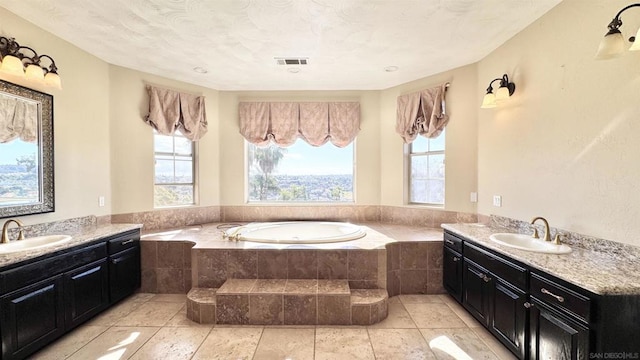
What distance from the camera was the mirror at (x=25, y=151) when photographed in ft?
6.86

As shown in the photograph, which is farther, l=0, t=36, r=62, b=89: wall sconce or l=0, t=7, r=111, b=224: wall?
l=0, t=7, r=111, b=224: wall

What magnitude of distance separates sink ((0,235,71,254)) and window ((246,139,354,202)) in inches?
87.0

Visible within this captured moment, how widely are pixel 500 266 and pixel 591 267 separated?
497 millimetres

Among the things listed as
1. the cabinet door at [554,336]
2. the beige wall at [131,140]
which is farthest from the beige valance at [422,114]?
the beige wall at [131,140]

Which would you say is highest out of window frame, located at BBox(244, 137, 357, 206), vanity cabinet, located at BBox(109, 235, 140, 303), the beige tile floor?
window frame, located at BBox(244, 137, 357, 206)

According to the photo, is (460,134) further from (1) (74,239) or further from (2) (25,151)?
(2) (25,151)

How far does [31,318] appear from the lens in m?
1.83

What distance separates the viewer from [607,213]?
5.60ft

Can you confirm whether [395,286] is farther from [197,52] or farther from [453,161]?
[197,52]

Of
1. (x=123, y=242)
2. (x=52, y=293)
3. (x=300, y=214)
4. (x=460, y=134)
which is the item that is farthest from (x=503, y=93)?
(x=52, y=293)

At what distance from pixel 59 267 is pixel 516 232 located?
12.6 ft

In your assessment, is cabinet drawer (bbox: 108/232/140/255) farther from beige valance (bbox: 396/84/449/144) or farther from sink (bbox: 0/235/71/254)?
beige valance (bbox: 396/84/449/144)

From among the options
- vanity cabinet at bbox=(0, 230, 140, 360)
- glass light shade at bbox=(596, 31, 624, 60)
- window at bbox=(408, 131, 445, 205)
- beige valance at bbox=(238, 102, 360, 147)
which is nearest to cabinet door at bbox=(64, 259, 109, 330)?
vanity cabinet at bbox=(0, 230, 140, 360)

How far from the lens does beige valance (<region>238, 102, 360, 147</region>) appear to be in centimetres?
391
